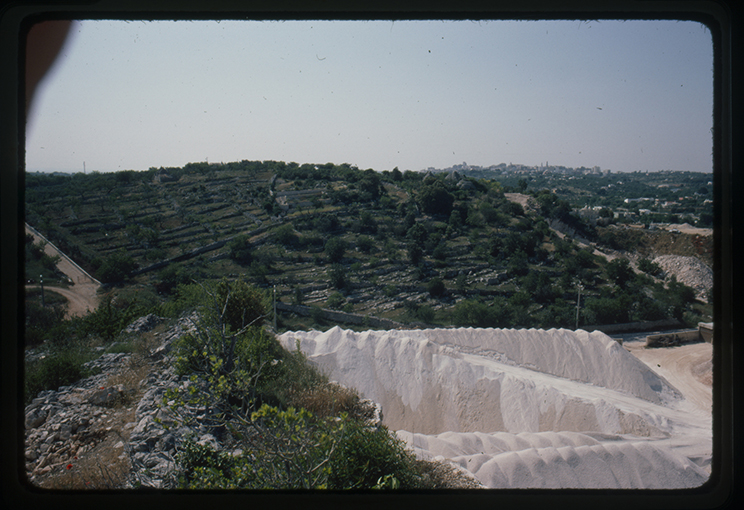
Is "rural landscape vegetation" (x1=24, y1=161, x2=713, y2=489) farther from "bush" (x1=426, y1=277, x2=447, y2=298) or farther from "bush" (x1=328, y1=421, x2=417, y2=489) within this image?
"bush" (x1=328, y1=421, x2=417, y2=489)

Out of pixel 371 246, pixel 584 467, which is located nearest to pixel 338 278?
pixel 371 246

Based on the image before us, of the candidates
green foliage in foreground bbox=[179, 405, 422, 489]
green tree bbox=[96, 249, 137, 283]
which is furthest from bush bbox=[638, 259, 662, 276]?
green tree bbox=[96, 249, 137, 283]

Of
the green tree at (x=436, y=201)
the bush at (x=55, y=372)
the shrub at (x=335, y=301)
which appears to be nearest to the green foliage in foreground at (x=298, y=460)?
the bush at (x=55, y=372)

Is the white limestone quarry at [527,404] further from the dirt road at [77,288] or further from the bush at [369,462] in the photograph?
the dirt road at [77,288]

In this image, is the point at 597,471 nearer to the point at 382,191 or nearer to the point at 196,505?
the point at 196,505

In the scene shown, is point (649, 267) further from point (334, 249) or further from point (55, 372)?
point (55, 372)

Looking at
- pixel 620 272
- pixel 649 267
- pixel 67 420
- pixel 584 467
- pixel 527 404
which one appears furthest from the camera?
pixel 620 272
